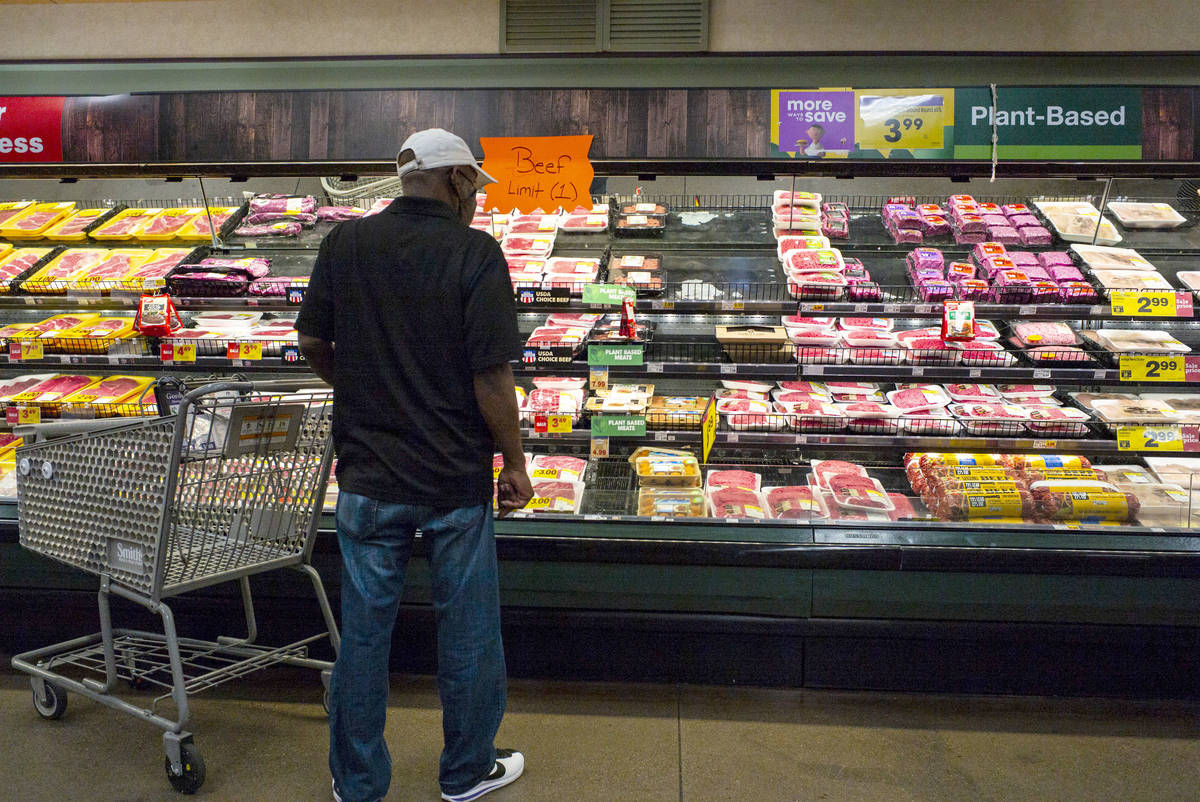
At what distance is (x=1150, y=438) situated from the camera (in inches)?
145

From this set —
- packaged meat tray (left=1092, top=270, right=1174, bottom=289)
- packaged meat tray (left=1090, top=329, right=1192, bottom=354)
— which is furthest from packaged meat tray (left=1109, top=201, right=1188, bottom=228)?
packaged meat tray (left=1090, top=329, right=1192, bottom=354)

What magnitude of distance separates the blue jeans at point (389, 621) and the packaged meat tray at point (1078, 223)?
10.1ft

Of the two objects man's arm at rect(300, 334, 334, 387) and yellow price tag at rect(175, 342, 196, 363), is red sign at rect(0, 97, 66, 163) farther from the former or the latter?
man's arm at rect(300, 334, 334, 387)

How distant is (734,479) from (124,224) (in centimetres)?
320

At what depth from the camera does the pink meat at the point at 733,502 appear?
11.0 ft

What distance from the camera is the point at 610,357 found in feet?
12.3

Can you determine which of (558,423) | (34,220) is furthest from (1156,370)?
(34,220)

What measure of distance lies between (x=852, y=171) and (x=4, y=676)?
362cm

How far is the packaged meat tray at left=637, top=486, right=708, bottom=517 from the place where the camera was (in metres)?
3.33

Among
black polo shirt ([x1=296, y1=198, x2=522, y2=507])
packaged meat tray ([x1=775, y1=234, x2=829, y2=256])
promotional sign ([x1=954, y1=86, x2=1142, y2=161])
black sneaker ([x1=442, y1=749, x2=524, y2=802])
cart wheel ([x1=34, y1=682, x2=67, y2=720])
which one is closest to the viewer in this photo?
black polo shirt ([x1=296, y1=198, x2=522, y2=507])

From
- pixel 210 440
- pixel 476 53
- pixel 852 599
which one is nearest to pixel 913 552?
pixel 852 599

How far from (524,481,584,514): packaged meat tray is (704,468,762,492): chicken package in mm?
498

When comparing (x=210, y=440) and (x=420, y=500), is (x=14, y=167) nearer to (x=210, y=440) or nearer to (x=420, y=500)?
(x=210, y=440)

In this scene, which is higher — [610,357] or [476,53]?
[476,53]
